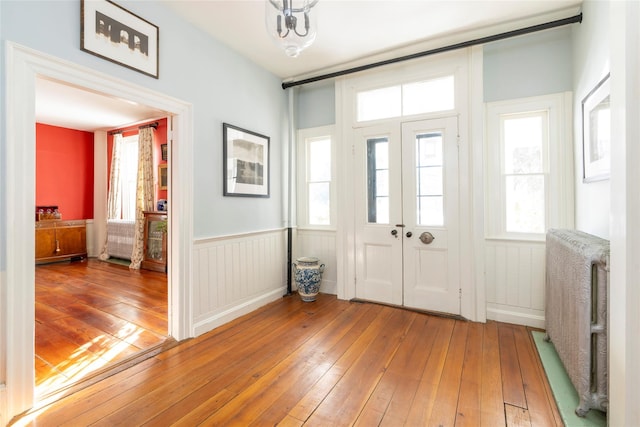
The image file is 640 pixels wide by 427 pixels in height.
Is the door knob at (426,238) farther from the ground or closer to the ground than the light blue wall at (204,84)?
closer to the ground

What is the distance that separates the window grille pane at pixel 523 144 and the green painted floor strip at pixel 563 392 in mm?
1635

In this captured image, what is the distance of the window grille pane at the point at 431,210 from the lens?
322 cm

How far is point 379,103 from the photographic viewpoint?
3551 millimetres

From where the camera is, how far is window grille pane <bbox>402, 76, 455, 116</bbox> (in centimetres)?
318

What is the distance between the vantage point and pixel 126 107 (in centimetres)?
502

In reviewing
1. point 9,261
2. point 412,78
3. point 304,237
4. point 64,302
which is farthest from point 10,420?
point 412,78

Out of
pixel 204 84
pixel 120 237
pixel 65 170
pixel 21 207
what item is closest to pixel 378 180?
pixel 204 84

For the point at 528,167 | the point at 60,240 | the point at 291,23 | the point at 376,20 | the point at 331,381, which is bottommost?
the point at 331,381

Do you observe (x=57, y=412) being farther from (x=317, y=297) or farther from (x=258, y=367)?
(x=317, y=297)

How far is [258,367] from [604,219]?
2662mm

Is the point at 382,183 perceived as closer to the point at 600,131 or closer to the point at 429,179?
the point at 429,179

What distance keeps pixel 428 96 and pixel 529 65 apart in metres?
0.94

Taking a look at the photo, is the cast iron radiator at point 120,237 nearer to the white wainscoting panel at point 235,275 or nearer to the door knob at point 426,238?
the white wainscoting panel at point 235,275

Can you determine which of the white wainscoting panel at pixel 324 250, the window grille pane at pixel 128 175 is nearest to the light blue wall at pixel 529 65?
the white wainscoting panel at pixel 324 250
